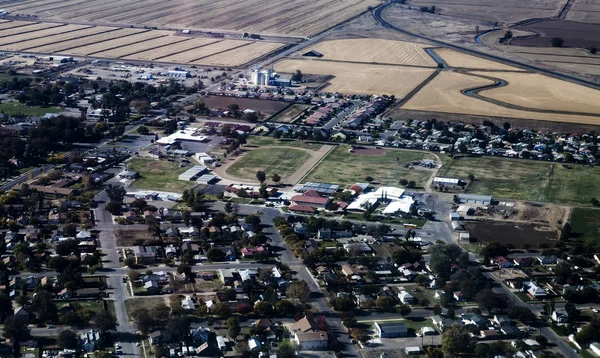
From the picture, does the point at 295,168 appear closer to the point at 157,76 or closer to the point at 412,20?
the point at 157,76

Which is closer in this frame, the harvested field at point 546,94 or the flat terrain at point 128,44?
the harvested field at point 546,94

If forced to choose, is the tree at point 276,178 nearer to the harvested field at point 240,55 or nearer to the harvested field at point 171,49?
the harvested field at point 240,55

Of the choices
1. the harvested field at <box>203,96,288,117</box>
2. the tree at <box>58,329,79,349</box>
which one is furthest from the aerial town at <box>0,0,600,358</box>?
the harvested field at <box>203,96,288,117</box>

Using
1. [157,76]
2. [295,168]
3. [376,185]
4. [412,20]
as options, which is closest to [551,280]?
[376,185]

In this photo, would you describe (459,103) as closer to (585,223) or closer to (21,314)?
(585,223)

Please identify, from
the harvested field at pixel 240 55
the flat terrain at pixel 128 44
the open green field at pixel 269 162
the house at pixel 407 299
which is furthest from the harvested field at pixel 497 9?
the house at pixel 407 299

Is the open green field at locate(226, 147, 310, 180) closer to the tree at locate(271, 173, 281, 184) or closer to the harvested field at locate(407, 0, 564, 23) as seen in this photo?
the tree at locate(271, 173, 281, 184)

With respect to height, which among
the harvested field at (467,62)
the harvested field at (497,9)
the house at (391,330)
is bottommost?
the harvested field at (497,9)
